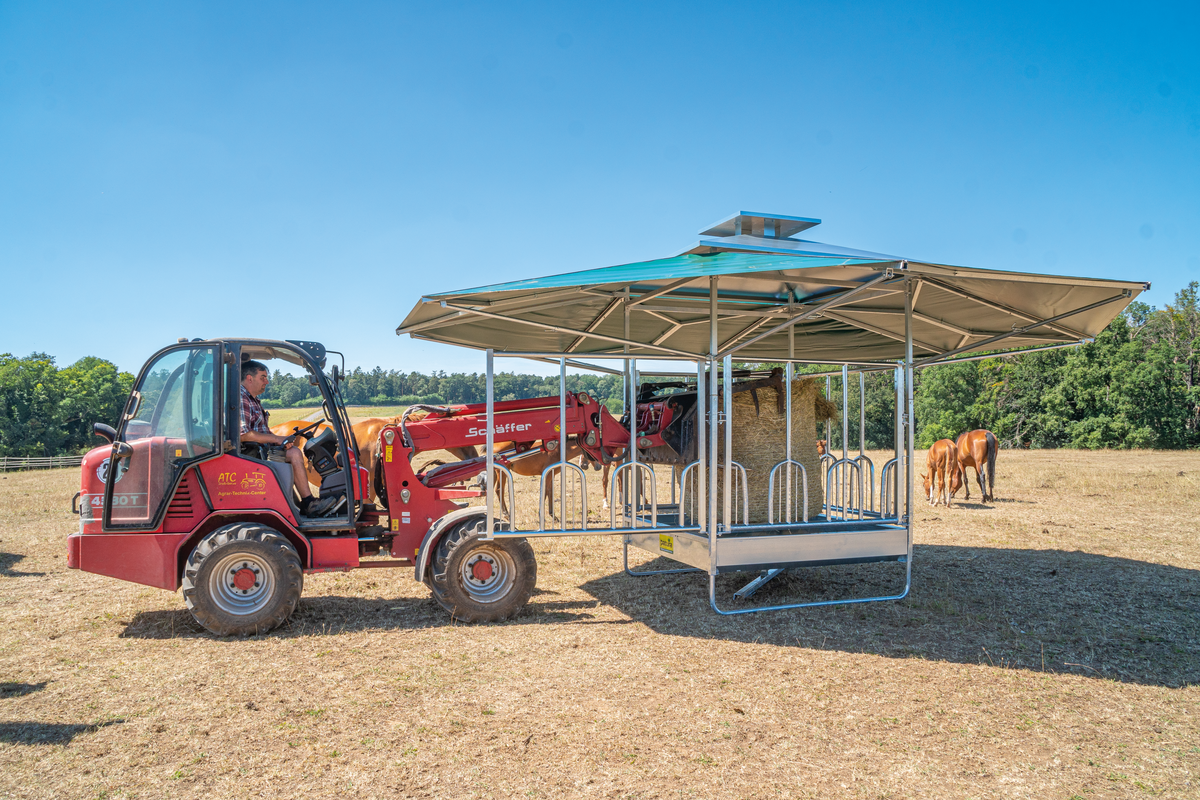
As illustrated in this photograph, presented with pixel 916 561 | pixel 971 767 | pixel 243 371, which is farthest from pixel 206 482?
pixel 916 561

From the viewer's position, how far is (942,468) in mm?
15969

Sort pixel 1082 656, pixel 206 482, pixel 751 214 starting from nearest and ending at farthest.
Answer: pixel 1082 656, pixel 206 482, pixel 751 214

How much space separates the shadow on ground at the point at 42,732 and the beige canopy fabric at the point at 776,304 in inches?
141

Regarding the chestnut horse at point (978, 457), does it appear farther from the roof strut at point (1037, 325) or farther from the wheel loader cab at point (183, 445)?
the wheel loader cab at point (183, 445)

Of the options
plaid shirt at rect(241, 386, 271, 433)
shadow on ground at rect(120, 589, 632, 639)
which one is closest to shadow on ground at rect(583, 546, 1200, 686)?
shadow on ground at rect(120, 589, 632, 639)

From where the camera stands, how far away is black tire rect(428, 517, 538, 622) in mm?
6277

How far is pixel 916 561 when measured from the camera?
921 cm

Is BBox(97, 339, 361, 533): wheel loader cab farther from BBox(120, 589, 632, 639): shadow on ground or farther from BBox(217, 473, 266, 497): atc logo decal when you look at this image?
BBox(120, 589, 632, 639): shadow on ground

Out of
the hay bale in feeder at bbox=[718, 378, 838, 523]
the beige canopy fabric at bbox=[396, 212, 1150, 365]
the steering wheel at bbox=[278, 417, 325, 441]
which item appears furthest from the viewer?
the hay bale in feeder at bbox=[718, 378, 838, 523]

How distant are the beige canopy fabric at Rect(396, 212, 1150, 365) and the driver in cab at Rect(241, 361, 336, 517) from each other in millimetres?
1569

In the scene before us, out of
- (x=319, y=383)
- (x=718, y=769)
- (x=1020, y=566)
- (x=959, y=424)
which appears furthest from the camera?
(x=959, y=424)

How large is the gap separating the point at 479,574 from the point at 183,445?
264cm

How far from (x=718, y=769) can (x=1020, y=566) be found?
6795mm

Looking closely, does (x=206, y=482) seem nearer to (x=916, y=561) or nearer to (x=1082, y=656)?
(x=1082, y=656)
